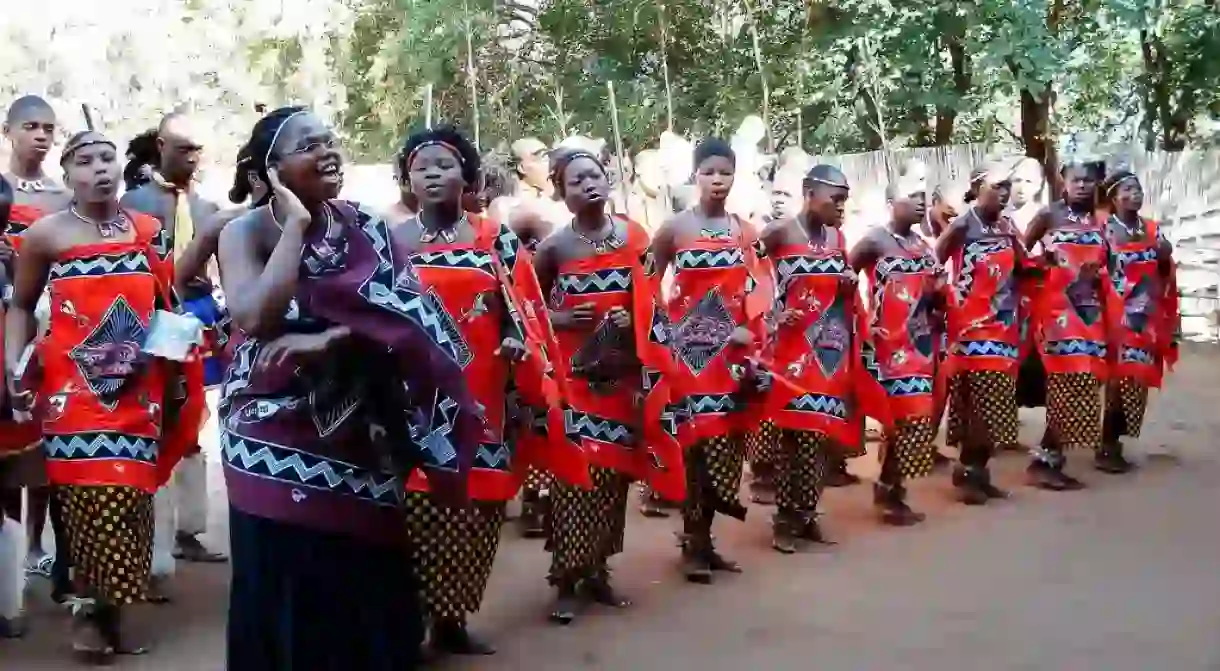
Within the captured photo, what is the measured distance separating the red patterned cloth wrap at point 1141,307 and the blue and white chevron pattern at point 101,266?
5.44m

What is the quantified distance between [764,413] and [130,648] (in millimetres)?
2833

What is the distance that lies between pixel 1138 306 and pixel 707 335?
342 centimetres

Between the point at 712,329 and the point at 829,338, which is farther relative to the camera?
the point at 829,338

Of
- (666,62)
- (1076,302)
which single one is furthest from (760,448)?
(666,62)

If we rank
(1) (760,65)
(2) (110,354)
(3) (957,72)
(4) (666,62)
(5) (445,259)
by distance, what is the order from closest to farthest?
(5) (445,259), (2) (110,354), (3) (957,72), (1) (760,65), (4) (666,62)

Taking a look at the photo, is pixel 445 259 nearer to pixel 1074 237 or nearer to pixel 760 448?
pixel 760 448

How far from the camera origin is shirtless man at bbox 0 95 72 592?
5.31 meters

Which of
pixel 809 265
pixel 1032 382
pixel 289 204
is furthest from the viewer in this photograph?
pixel 1032 382

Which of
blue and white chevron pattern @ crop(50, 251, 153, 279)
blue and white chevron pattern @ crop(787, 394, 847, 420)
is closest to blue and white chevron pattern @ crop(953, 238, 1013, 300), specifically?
blue and white chevron pattern @ crop(787, 394, 847, 420)

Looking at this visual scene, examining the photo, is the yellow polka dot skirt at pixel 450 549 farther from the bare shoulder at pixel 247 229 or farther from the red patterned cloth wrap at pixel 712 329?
the bare shoulder at pixel 247 229

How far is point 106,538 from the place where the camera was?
14.1 feet

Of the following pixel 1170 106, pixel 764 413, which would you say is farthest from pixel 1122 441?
pixel 1170 106

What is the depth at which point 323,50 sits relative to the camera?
1989 centimetres

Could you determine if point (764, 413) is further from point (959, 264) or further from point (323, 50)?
point (323, 50)
